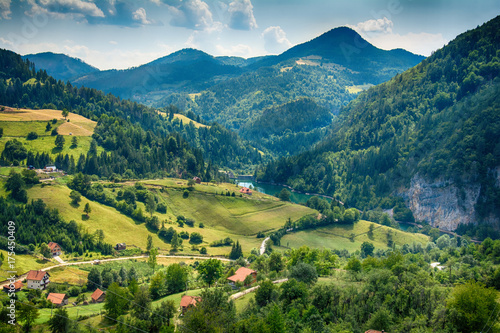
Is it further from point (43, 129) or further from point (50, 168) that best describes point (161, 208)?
point (43, 129)

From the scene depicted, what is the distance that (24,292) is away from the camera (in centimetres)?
5669

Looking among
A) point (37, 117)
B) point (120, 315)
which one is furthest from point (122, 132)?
point (120, 315)

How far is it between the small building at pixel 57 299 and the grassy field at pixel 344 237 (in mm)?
63456

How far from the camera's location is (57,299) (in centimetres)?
5575

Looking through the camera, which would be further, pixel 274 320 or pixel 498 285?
pixel 498 285

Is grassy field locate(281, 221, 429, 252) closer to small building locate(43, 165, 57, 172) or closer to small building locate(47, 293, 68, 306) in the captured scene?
small building locate(47, 293, 68, 306)

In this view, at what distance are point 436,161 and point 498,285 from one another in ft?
369

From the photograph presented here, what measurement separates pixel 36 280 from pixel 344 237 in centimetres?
8521

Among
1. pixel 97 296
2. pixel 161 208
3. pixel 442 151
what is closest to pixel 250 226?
pixel 161 208

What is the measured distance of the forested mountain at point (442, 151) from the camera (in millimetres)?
141250

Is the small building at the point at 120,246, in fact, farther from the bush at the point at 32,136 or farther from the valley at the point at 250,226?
the bush at the point at 32,136

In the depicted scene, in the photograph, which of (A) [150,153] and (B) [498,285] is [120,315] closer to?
(B) [498,285]

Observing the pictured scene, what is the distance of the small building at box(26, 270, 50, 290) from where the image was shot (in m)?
60.4

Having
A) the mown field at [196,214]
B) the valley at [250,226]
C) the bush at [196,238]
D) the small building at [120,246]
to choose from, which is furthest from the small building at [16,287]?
the bush at [196,238]
